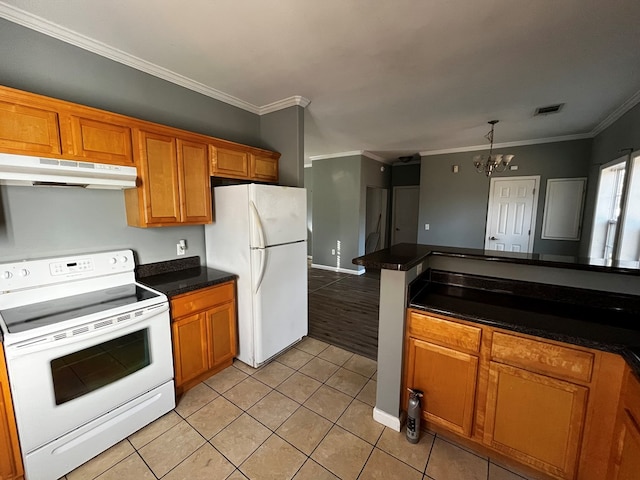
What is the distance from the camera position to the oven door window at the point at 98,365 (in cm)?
147

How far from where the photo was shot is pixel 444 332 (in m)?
1.62

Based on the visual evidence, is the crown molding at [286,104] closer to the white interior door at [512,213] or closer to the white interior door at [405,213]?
the white interior door at [512,213]

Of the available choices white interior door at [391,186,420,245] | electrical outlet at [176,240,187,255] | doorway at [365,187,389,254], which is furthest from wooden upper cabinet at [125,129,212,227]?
white interior door at [391,186,420,245]

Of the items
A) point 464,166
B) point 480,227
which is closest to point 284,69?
point 464,166

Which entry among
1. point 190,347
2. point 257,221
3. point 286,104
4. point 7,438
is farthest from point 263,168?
point 7,438

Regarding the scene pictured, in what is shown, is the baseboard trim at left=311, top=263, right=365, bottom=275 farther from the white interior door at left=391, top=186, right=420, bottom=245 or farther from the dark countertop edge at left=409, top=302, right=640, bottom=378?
the dark countertop edge at left=409, top=302, right=640, bottom=378

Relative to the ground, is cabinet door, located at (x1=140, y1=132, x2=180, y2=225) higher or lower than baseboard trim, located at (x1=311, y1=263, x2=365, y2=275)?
higher

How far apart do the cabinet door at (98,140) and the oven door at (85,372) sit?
3.57 feet

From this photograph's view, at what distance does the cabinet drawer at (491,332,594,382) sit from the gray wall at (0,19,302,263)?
2650 mm

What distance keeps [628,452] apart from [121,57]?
148 inches

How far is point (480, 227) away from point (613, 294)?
3.97m

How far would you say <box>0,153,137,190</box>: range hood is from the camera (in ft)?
4.74

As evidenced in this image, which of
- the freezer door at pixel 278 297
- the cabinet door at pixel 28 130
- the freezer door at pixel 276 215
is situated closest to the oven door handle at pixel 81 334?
the freezer door at pixel 278 297

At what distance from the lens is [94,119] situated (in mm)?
1755
